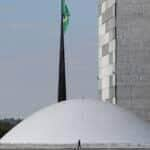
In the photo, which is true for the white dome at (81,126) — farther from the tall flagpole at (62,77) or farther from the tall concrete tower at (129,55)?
the tall concrete tower at (129,55)

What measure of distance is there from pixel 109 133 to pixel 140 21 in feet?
209

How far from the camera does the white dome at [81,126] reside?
26.3 metres

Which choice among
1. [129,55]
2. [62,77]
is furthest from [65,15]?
[129,55]

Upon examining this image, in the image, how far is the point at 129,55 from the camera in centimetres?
8912

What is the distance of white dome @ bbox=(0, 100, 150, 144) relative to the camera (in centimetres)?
2627

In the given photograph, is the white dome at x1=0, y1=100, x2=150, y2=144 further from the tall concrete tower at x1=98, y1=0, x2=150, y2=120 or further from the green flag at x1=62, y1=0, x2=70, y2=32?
the tall concrete tower at x1=98, y1=0, x2=150, y2=120

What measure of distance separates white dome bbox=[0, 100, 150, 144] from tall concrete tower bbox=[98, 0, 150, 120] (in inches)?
2332

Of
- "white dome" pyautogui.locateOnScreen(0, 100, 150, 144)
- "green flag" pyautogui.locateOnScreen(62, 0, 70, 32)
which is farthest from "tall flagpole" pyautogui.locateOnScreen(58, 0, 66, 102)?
"white dome" pyautogui.locateOnScreen(0, 100, 150, 144)

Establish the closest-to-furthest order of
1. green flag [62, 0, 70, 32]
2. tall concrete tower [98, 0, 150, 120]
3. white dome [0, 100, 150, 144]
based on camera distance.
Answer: white dome [0, 100, 150, 144] → green flag [62, 0, 70, 32] → tall concrete tower [98, 0, 150, 120]

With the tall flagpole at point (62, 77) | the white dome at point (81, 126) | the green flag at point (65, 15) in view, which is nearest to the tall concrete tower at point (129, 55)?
the green flag at point (65, 15)

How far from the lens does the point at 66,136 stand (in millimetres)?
26234

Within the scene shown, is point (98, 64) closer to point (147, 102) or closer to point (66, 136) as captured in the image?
point (147, 102)

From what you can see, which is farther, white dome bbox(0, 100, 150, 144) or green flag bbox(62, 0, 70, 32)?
green flag bbox(62, 0, 70, 32)

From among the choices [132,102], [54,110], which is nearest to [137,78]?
[132,102]
